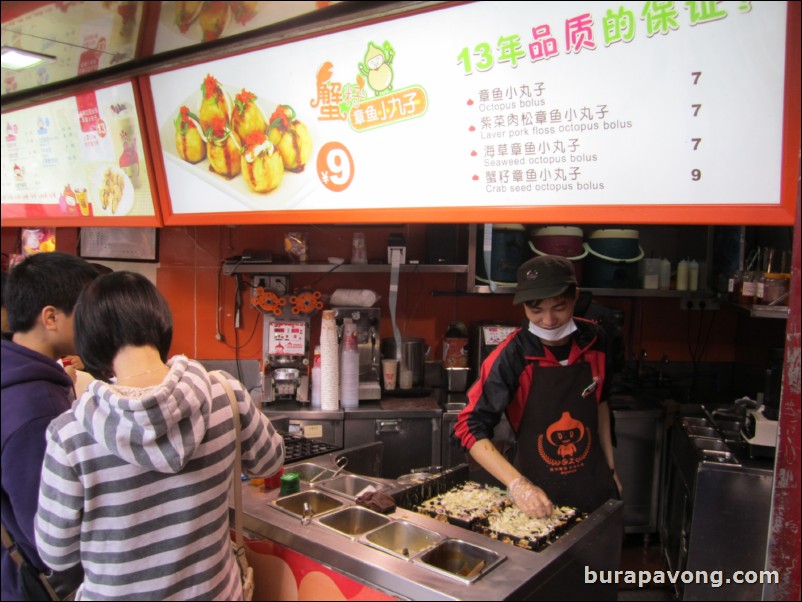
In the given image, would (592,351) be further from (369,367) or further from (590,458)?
(369,367)

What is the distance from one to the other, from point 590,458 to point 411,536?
3.23 feet

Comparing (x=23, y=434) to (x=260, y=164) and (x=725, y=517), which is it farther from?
(x=725, y=517)

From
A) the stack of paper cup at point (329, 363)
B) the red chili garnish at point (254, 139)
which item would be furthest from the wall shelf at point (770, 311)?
the red chili garnish at point (254, 139)

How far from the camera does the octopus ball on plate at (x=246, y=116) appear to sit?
2.58m

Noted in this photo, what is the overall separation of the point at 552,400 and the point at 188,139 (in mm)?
2186

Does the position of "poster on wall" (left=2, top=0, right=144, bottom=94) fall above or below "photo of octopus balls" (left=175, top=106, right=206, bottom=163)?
above

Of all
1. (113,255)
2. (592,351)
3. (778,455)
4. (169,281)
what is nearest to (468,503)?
(592,351)

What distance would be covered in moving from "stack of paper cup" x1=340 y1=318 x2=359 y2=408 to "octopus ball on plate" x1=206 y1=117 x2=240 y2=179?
1411mm

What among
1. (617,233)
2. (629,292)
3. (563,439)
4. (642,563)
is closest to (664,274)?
(629,292)

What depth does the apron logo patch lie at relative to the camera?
2.47 m

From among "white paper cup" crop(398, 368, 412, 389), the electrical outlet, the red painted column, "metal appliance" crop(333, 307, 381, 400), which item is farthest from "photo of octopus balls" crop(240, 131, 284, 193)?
the electrical outlet

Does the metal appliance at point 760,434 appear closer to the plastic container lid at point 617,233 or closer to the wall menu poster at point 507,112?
the plastic container lid at point 617,233

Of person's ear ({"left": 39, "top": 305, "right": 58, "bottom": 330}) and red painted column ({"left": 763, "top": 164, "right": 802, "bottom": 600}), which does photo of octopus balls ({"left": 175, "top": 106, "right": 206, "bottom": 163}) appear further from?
red painted column ({"left": 763, "top": 164, "right": 802, "bottom": 600})

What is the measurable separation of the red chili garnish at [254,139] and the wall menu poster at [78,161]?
779 millimetres
